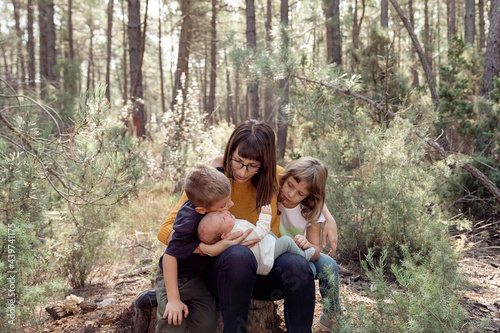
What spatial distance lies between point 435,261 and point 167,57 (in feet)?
83.0

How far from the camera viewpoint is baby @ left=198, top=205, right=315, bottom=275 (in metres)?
1.92

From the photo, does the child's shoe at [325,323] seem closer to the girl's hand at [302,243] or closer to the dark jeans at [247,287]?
the dark jeans at [247,287]

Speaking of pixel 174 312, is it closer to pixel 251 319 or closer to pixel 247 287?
pixel 247 287

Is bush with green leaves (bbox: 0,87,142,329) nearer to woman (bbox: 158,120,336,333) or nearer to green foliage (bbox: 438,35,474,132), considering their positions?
woman (bbox: 158,120,336,333)

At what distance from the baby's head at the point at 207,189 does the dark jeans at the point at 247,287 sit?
9.3 inches

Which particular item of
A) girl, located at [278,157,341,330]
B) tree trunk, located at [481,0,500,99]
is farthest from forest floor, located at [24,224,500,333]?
tree trunk, located at [481,0,500,99]

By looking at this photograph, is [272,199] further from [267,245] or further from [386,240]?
[386,240]

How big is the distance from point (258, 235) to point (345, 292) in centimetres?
114

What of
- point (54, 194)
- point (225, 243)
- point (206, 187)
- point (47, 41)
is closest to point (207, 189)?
point (206, 187)

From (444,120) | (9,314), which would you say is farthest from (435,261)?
(444,120)

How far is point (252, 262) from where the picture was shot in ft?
6.19

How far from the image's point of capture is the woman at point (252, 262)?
1.86 m

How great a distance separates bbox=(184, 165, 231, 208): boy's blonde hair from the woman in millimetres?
247

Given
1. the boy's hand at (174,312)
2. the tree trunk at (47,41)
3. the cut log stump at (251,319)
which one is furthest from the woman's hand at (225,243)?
the tree trunk at (47,41)
